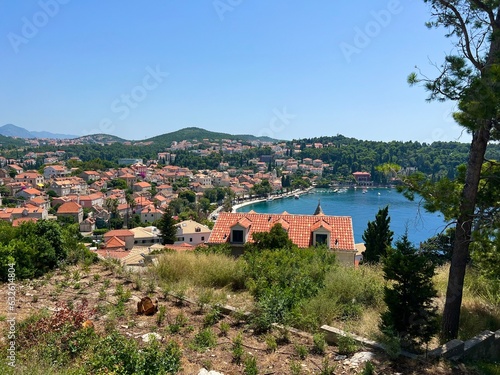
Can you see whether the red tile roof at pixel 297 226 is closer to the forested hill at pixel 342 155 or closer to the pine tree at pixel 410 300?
the pine tree at pixel 410 300

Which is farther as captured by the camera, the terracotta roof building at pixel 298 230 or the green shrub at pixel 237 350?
the terracotta roof building at pixel 298 230

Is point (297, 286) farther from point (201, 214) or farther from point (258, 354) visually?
point (201, 214)

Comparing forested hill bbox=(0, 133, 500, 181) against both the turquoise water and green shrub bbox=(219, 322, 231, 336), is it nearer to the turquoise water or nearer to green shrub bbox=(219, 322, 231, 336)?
the turquoise water

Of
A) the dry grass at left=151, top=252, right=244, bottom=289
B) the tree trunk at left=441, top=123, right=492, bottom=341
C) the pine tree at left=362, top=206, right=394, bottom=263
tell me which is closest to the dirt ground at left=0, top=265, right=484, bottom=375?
→ the dry grass at left=151, top=252, right=244, bottom=289

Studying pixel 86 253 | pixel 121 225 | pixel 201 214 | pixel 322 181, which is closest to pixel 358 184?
pixel 322 181

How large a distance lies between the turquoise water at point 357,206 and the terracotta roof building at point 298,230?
121 feet

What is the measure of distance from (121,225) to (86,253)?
52.2 metres

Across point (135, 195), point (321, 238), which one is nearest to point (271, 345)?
point (321, 238)

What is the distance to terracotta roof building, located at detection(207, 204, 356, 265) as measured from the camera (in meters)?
12.5

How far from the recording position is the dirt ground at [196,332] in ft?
10.8

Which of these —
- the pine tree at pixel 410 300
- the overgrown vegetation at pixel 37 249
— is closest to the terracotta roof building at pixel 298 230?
the overgrown vegetation at pixel 37 249

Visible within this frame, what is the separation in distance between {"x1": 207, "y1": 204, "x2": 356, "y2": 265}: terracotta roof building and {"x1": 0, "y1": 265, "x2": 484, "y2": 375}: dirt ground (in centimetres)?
775

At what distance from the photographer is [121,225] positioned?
5647cm

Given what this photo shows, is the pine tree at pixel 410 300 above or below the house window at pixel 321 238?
above
